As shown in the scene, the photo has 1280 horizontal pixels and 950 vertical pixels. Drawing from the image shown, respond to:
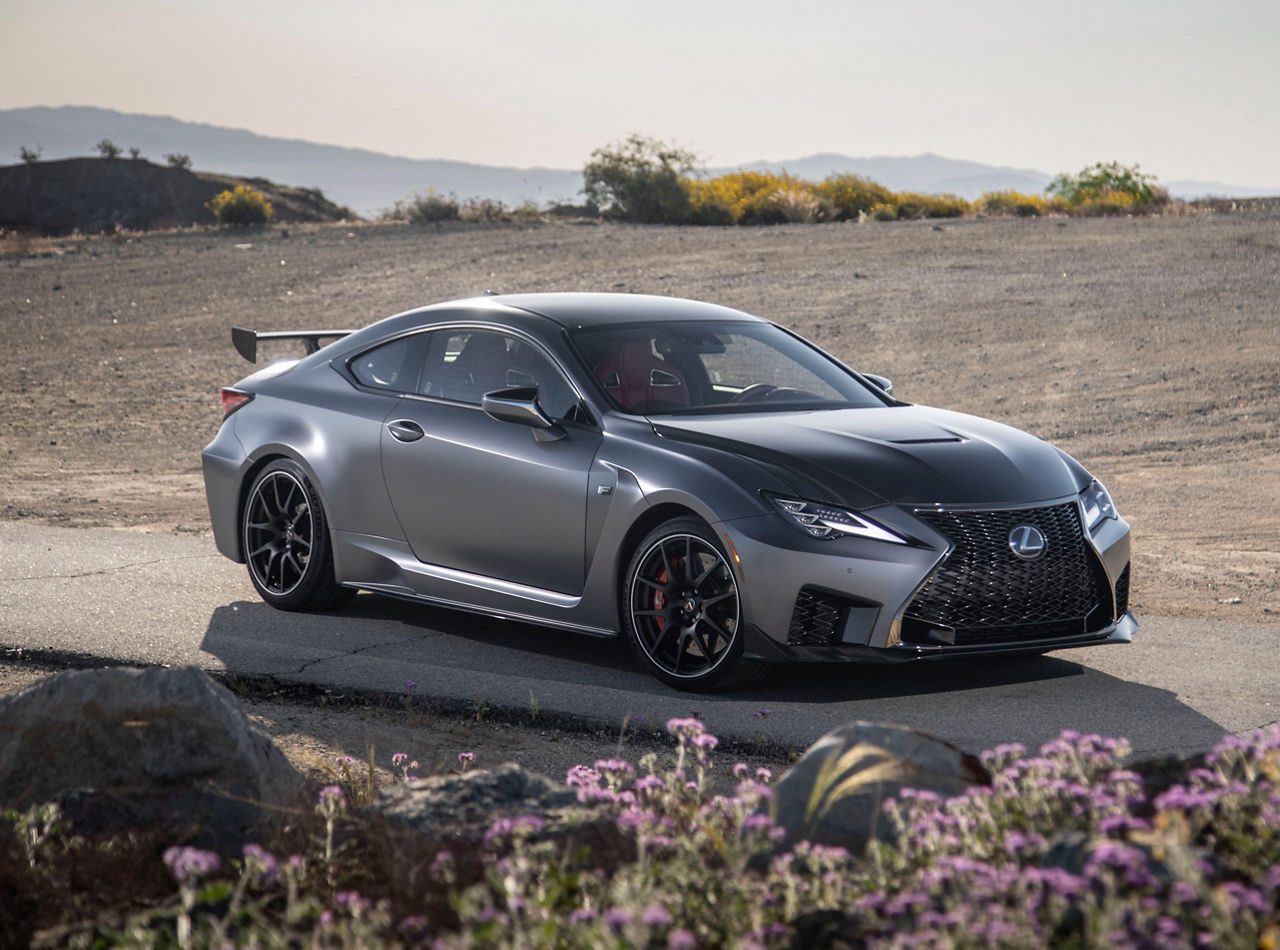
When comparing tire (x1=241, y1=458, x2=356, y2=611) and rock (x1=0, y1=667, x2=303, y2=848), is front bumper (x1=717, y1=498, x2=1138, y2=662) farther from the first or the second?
tire (x1=241, y1=458, x2=356, y2=611)

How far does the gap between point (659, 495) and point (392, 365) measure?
6.79ft

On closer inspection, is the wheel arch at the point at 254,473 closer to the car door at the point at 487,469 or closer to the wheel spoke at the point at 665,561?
the car door at the point at 487,469

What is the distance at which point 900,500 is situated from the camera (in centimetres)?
602

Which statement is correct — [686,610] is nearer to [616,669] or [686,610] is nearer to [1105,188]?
[616,669]

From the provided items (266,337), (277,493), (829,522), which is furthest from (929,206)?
(829,522)

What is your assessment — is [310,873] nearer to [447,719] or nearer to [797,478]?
[447,719]

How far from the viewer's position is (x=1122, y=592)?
21.7 feet

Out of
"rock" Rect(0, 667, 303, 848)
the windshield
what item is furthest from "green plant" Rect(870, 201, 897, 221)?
"rock" Rect(0, 667, 303, 848)

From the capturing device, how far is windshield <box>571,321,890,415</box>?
7094 millimetres

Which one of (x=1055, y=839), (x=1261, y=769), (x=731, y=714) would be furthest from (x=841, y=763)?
(x=731, y=714)

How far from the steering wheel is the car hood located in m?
0.28

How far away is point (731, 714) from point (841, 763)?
228 centimetres

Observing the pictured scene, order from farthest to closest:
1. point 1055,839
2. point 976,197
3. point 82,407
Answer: point 976,197
point 82,407
point 1055,839

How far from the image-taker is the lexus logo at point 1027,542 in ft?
20.0
